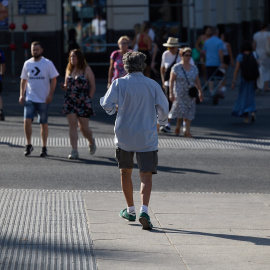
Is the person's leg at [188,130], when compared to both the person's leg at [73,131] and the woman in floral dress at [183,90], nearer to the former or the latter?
the woman in floral dress at [183,90]

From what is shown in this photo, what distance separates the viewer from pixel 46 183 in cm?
1041

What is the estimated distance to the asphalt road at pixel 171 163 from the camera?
10.5 m

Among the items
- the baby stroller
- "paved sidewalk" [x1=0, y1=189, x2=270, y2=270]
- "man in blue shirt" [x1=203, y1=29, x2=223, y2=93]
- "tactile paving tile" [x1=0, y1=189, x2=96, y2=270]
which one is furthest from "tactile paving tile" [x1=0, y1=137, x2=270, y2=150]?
"man in blue shirt" [x1=203, y1=29, x2=223, y2=93]

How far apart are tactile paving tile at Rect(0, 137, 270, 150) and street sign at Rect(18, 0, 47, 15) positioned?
12.9 m

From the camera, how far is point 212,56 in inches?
834

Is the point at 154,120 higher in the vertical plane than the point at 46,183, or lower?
higher

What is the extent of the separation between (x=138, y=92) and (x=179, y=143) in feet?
21.2

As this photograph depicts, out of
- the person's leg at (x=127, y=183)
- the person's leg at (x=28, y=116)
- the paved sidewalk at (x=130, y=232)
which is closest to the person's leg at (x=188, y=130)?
the person's leg at (x=28, y=116)

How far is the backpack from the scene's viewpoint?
54.0 feet

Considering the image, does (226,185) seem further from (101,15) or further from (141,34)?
(101,15)

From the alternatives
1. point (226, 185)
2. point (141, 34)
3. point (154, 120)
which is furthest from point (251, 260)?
point (141, 34)

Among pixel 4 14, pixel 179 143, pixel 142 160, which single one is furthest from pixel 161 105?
pixel 4 14

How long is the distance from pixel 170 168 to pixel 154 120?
3.99 metres

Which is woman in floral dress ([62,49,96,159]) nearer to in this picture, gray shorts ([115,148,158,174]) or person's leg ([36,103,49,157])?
person's leg ([36,103,49,157])
